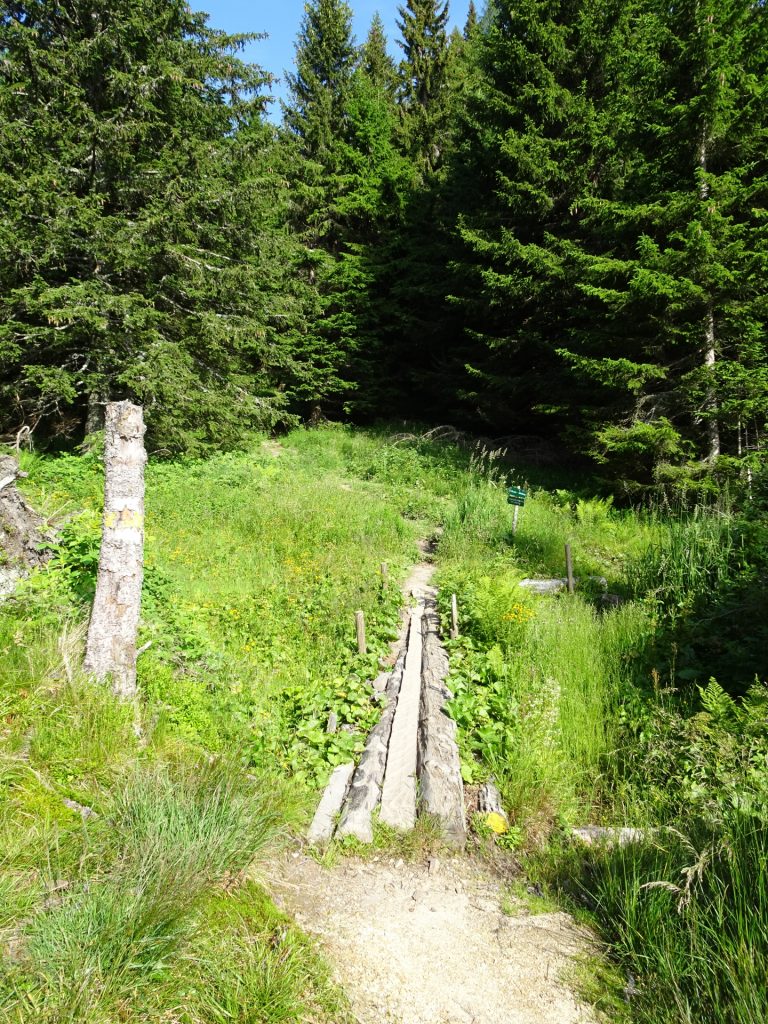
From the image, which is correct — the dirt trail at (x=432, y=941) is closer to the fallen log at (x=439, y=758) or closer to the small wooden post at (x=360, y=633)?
the fallen log at (x=439, y=758)

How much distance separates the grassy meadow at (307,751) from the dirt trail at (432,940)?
0.19 metres

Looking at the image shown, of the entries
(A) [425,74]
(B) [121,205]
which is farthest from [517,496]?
(A) [425,74]

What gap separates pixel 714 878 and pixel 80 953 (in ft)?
9.06

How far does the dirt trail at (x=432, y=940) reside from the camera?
2.30 meters

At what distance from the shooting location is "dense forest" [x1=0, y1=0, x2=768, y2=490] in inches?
348

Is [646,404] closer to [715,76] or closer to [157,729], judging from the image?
[715,76]

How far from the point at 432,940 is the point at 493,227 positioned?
14.7m

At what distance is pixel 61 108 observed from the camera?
31.4 feet

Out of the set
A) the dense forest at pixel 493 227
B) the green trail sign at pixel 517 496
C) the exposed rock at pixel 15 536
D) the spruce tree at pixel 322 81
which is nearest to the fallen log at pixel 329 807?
the exposed rock at pixel 15 536

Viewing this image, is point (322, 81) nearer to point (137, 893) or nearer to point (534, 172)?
point (534, 172)

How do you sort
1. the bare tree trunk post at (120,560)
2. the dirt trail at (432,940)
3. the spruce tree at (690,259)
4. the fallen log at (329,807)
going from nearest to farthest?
1. the dirt trail at (432,940)
2. the fallen log at (329,807)
3. the bare tree trunk post at (120,560)
4. the spruce tree at (690,259)

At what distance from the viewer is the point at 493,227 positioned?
13328 millimetres

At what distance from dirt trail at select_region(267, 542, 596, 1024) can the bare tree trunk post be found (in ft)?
6.08

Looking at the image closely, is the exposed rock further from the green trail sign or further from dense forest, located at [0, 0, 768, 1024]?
the green trail sign
